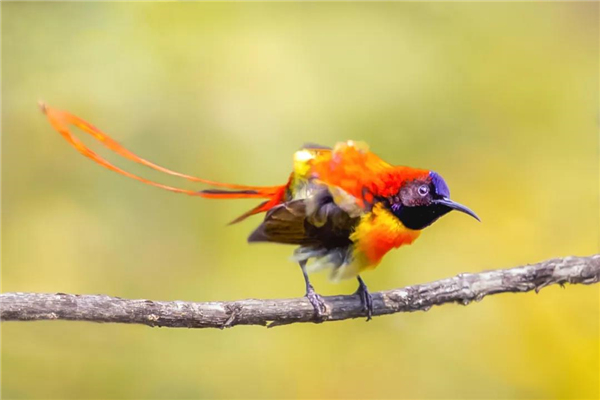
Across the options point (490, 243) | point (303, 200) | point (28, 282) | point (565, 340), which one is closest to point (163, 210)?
point (28, 282)

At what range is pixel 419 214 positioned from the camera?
83cm

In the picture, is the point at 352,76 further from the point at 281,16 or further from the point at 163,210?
the point at 163,210

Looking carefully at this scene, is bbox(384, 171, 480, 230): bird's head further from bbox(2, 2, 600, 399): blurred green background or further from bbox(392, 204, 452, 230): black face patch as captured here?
bbox(2, 2, 600, 399): blurred green background

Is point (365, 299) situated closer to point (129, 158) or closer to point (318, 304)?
point (318, 304)

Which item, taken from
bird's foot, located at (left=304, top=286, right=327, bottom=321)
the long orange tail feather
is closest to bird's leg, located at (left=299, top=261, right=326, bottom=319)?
bird's foot, located at (left=304, top=286, right=327, bottom=321)

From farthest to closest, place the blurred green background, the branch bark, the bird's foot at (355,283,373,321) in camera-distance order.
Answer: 1. the blurred green background
2. the bird's foot at (355,283,373,321)
3. the branch bark

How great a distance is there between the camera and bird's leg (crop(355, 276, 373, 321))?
0.92 m

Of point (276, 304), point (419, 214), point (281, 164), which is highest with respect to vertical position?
point (281, 164)

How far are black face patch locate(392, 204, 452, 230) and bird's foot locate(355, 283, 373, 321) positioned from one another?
5.8 inches

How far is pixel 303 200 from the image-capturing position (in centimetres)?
87

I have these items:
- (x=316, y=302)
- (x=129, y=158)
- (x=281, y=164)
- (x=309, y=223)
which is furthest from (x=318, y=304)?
(x=281, y=164)

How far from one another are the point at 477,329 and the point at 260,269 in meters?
0.43

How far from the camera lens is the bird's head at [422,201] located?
81 cm

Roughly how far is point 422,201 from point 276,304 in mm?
226
